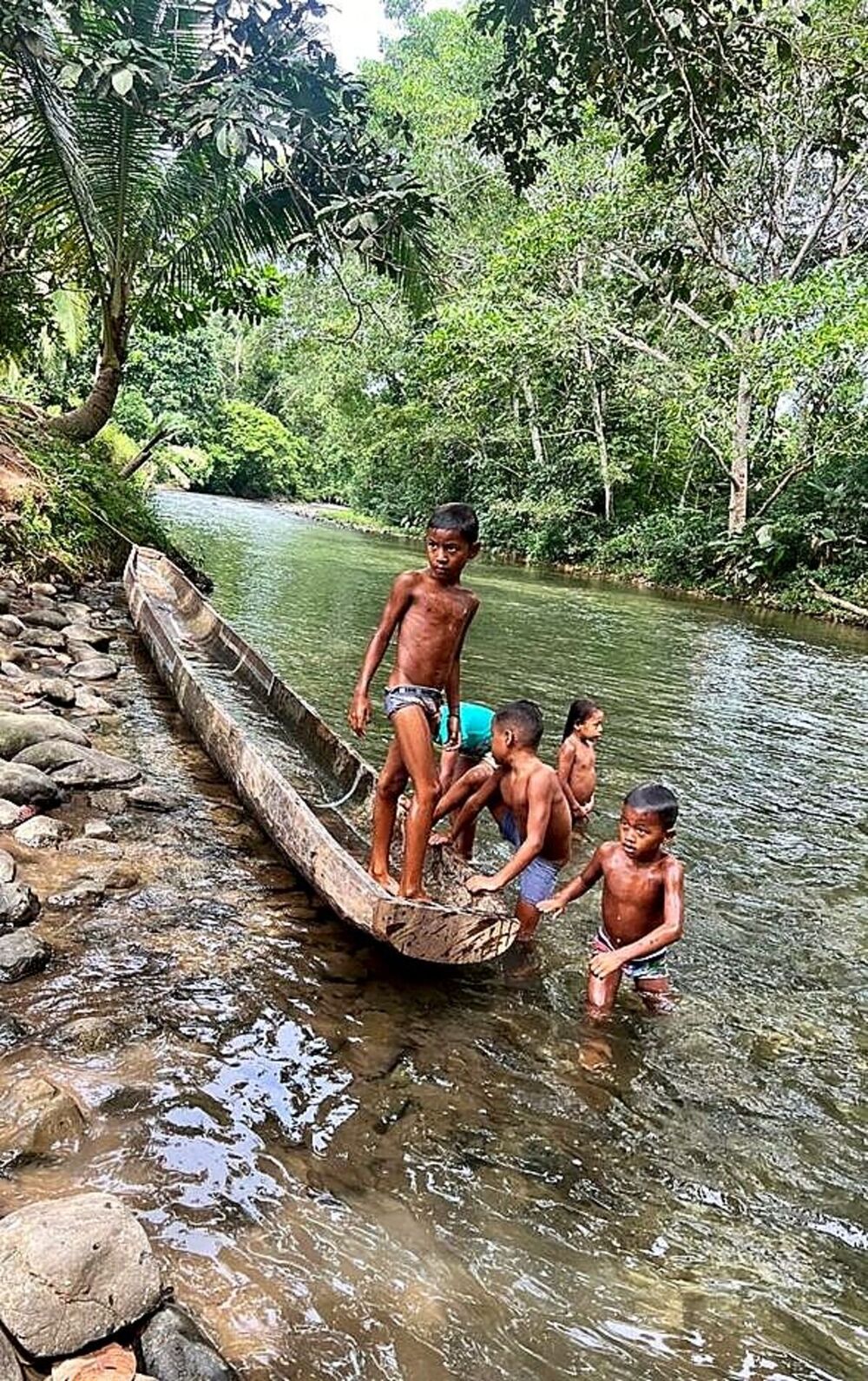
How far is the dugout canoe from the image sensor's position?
3.52 meters

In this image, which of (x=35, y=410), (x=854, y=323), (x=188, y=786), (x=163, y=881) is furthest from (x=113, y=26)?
(x=854, y=323)

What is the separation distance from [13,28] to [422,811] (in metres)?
3.39

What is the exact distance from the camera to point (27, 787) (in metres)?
4.79

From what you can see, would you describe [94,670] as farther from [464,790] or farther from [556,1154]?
[556,1154]

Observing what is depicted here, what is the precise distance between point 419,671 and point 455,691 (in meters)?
0.37

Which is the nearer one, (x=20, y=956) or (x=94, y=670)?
(x=20, y=956)

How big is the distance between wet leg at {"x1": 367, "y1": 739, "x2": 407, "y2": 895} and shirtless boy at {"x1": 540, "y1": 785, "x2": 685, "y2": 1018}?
0.70 m

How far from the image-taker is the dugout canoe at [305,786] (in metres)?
3.52

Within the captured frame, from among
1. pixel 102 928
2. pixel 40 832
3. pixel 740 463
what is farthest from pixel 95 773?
pixel 740 463

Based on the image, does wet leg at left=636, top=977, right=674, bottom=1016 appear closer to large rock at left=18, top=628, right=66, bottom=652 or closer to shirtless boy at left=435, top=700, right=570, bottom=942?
shirtless boy at left=435, top=700, right=570, bottom=942

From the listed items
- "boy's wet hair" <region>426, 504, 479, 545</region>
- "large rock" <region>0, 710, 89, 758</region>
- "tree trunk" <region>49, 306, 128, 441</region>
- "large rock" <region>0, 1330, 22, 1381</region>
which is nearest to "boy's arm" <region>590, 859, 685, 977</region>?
"boy's wet hair" <region>426, 504, 479, 545</region>

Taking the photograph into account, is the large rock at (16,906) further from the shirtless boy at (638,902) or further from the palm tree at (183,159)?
the palm tree at (183,159)

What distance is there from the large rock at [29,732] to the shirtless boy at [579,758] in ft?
9.23

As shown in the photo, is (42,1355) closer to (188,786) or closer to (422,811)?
(422,811)
